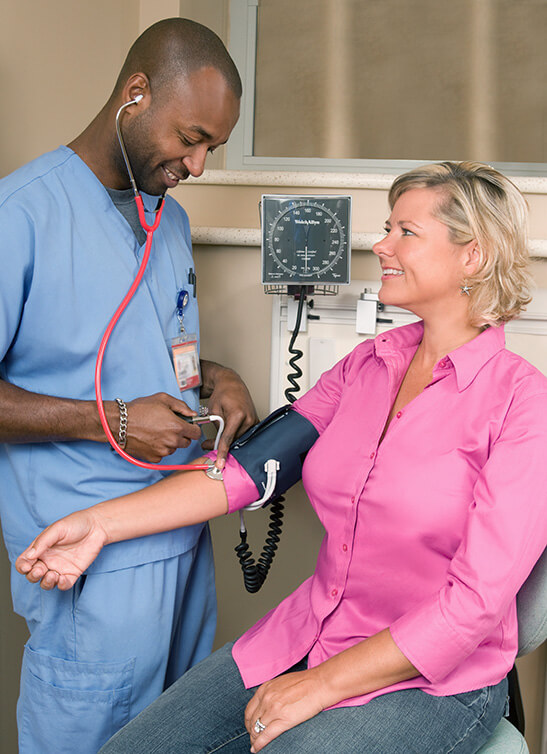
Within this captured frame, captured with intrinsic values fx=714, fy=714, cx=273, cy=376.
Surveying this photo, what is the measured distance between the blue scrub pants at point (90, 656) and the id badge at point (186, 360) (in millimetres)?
342

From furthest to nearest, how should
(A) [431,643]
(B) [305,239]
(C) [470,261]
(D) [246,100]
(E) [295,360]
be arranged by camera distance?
(D) [246,100], (E) [295,360], (B) [305,239], (C) [470,261], (A) [431,643]

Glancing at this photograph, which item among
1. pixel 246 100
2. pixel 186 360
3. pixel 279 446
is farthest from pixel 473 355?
pixel 246 100

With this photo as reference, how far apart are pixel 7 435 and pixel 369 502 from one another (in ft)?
1.94

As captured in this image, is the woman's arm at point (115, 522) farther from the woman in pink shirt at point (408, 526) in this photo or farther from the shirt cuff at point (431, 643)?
the shirt cuff at point (431, 643)

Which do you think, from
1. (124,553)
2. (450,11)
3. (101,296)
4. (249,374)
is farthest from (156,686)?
(450,11)

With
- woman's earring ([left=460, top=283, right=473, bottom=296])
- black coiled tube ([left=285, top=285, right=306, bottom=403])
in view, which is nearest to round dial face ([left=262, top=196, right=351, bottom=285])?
black coiled tube ([left=285, top=285, right=306, bottom=403])

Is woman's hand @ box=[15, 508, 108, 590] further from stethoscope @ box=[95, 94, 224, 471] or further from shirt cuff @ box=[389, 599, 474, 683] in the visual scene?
shirt cuff @ box=[389, 599, 474, 683]

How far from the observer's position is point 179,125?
1.21 metres

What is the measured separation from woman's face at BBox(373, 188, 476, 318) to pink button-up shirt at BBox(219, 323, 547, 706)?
0.11 meters

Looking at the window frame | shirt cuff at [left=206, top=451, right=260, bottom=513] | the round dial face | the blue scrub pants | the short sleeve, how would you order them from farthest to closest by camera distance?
the window frame < the round dial face < shirt cuff at [left=206, top=451, right=260, bottom=513] < the blue scrub pants < the short sleeve

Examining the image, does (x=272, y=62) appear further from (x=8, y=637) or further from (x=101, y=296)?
(x=8, y=637)

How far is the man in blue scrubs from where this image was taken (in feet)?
3.80

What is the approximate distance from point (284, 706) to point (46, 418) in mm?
566

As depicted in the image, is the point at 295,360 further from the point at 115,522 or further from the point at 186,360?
the point at 115,522
